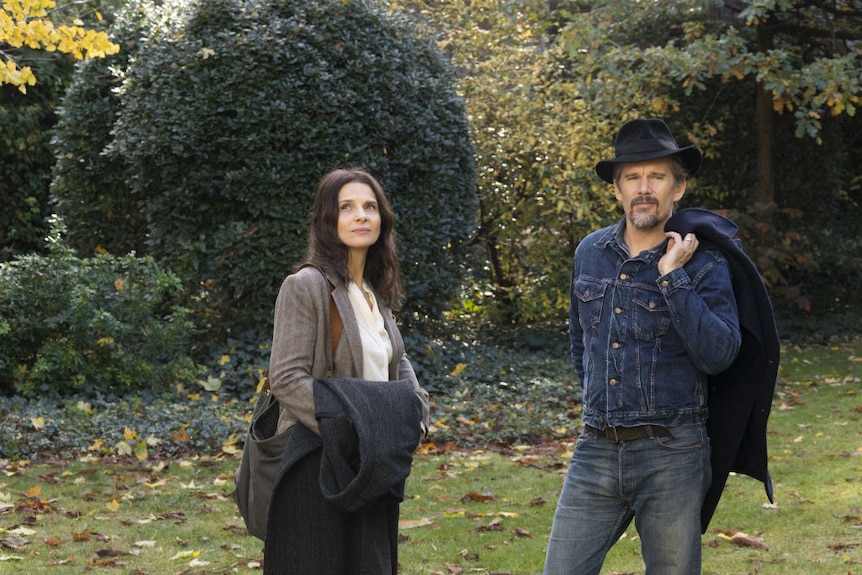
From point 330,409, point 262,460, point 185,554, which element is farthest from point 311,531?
point 185,554

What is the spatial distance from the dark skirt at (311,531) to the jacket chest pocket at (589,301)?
0.90 metres

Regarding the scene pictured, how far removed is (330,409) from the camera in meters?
3.24

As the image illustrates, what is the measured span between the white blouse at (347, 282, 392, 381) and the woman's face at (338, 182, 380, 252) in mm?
152

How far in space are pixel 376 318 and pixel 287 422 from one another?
0.49 m

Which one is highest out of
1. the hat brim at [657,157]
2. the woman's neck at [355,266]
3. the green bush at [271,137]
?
the green bush at [271,137]

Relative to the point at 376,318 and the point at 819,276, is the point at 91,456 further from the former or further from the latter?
the point at 819,276

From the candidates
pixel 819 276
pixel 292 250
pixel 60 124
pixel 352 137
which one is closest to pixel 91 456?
pixel 292 250

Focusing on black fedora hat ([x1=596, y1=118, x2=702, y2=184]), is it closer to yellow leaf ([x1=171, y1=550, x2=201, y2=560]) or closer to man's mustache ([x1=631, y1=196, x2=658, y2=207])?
man's mustache ([x1=631, y1=196, x2=658, y2=207])

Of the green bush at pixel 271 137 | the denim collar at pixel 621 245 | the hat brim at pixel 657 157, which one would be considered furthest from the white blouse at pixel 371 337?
the green bush at pixel 271 137

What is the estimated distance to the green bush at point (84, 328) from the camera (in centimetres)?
872

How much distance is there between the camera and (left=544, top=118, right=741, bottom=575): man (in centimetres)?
329

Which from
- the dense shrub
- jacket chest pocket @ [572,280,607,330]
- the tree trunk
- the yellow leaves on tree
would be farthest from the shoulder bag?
the tree trunk

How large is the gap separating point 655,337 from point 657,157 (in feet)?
1.92

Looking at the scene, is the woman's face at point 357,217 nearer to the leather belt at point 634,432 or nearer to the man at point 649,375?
the man at point 649,375
